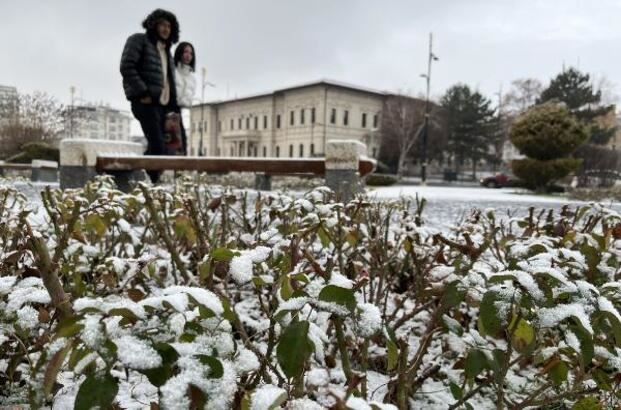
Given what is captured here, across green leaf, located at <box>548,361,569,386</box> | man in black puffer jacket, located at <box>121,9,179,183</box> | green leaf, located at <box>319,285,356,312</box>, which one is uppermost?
man in black puffer jacket, located at <box>121,9,179,183</box>

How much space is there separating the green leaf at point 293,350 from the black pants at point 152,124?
7.39 metres

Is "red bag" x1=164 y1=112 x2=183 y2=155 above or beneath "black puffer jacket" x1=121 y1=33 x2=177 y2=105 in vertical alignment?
beneath

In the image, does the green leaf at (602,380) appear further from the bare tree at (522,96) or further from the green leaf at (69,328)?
the bare tree at (522,96)

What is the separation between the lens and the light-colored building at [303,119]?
153 feet

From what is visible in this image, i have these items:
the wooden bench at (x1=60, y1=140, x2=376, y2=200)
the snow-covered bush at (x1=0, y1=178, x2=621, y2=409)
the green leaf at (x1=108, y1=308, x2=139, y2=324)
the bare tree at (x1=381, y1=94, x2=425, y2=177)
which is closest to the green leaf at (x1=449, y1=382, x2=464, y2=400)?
the snow-covered bush at (x1=0, y1=178, x2=621, y2=409)

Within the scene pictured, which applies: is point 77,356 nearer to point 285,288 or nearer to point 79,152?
point 285,288

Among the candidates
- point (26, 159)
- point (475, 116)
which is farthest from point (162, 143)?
point (475, 116)

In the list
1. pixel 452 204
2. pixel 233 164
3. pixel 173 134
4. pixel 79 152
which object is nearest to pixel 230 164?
pixel 233 164

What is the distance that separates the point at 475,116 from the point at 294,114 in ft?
61.5

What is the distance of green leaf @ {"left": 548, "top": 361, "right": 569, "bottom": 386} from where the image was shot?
4.00ft

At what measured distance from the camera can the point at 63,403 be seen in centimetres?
146

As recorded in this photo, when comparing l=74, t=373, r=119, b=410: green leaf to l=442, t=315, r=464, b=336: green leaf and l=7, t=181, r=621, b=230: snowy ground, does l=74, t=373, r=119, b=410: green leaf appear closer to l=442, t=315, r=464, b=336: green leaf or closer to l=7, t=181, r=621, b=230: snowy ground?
l=442, t=315, r=464, b=336: green leaf

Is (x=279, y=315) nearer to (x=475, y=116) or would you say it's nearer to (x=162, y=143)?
(x=162, y=143)

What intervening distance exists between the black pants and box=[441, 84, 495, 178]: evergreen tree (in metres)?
44.6
